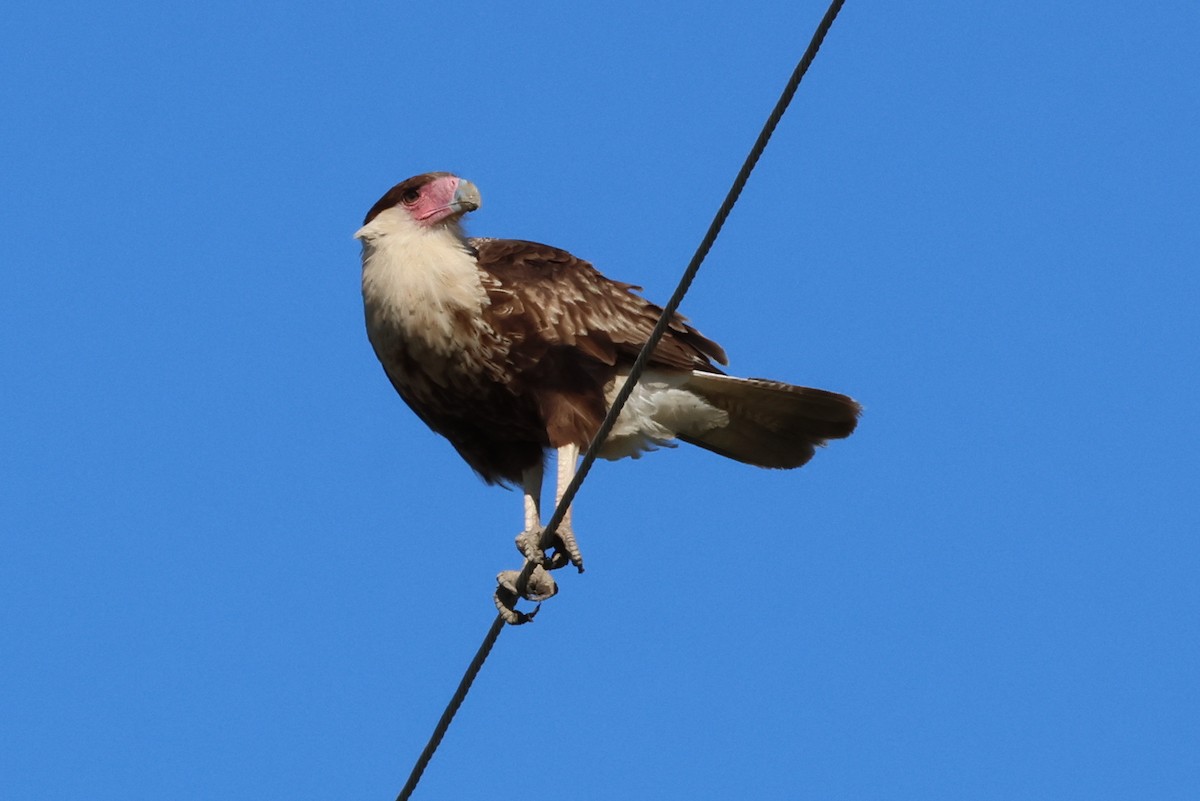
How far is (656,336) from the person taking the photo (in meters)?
5.34

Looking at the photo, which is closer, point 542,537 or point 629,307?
point 542,537

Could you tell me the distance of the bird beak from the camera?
7.32m

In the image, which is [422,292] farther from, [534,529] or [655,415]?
[655,415]

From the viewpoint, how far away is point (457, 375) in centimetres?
720

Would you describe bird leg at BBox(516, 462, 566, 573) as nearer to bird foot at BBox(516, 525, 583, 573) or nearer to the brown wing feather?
bird foot at BBox(516, 525, 583, 573)

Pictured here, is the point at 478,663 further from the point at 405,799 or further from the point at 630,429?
the point at 630,429

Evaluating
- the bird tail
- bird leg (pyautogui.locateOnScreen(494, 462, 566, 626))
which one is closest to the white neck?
bird leg (pyautogui.locateOnScreen(494, 462, 566, 626))

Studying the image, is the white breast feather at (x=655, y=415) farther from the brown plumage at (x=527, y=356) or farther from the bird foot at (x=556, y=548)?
the bird foot at (x=556, y=548)

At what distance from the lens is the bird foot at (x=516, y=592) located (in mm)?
6941

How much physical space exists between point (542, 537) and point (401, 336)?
1177mm

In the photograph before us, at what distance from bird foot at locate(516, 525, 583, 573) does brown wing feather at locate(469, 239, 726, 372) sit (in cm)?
77

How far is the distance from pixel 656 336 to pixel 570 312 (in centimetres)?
199

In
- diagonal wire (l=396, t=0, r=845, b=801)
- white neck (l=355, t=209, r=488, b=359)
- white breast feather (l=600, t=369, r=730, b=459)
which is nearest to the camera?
diagonal wire (l=396, t=0, r=845, b=801)

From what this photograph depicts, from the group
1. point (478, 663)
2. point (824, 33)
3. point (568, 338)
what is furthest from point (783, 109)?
point (568, 338)
